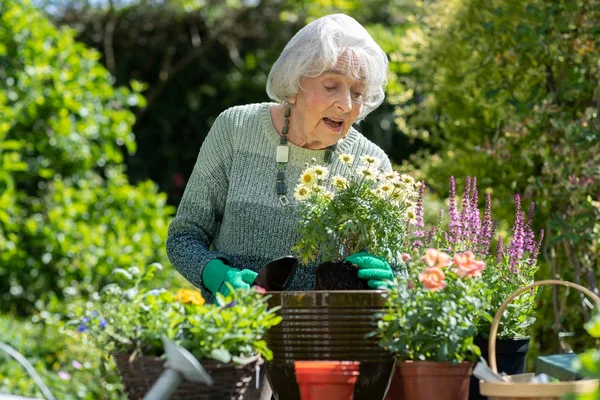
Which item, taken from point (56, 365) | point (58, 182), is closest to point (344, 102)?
point (56, 365)

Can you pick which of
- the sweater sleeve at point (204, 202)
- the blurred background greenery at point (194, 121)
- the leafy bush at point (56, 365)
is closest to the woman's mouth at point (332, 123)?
the sweater sleeve at point (204, 202)

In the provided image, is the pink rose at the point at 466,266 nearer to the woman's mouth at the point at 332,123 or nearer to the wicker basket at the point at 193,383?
the wicker basket at the point at 193,383

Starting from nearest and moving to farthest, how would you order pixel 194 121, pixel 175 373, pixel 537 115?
1. pixel 175 373
2. pixel 537 115
3. pixel 194 121

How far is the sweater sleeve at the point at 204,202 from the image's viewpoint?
2.35 meters

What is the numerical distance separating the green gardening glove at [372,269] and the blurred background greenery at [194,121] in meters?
1.68

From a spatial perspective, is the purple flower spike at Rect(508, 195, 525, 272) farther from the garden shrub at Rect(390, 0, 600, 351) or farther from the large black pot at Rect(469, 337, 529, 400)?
the garden shrub at Rect(390, 0, 600, 351)

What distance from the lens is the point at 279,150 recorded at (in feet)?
7.95

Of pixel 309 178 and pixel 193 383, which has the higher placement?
pixel 309 178

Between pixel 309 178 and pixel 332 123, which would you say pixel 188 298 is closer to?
pixel 309 178

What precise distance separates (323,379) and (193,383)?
0.22 metres

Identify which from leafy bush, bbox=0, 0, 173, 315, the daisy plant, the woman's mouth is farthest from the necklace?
Answer: leafy bush, bbox=0, 0, 173, 315

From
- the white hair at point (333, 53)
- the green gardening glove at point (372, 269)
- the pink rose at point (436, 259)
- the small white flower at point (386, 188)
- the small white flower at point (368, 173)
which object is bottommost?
the green gardening glove at point (372, 269)

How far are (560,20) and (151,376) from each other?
9.00 feet

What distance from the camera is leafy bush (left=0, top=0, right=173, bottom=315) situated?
223 inches
